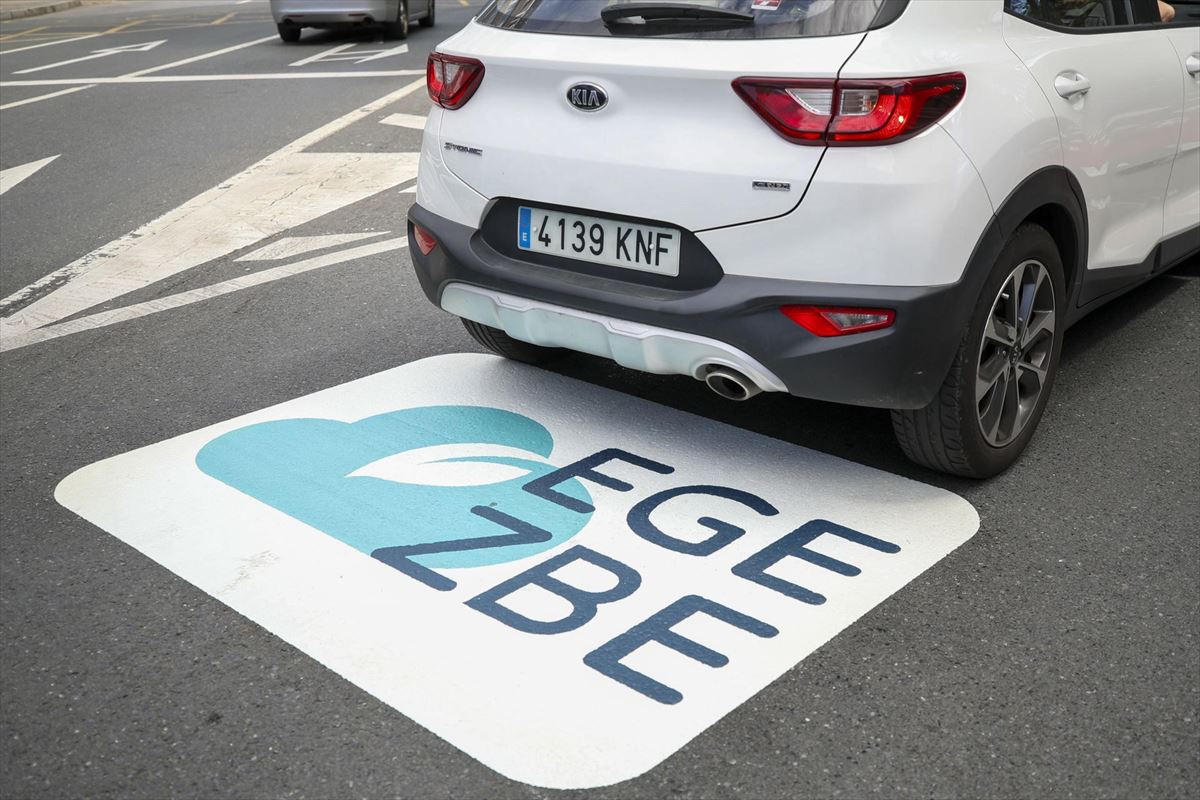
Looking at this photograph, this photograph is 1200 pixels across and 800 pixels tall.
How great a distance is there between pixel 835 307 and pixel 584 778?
142 centimetres

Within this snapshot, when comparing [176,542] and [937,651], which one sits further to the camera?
[176,542]

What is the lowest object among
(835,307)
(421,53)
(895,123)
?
(421,53)

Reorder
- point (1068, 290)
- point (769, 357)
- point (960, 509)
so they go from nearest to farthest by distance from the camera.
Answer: point (769, 357) → point (960, 509) → point (1068, 290)

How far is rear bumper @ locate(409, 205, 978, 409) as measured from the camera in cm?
338

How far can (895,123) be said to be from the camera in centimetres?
325

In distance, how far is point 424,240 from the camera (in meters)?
4.18

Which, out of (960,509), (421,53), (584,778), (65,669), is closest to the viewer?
(584,778)

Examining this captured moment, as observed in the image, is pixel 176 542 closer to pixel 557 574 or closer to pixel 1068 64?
pixel 557 574

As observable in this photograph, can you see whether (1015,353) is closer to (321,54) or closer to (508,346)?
(508,346)

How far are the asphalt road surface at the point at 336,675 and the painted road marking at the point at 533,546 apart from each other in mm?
90

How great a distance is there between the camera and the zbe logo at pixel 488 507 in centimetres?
321

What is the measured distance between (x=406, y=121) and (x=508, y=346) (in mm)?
5876

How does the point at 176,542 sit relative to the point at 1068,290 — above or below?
below

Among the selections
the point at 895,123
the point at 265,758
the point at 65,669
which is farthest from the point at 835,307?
the point at 65,669
